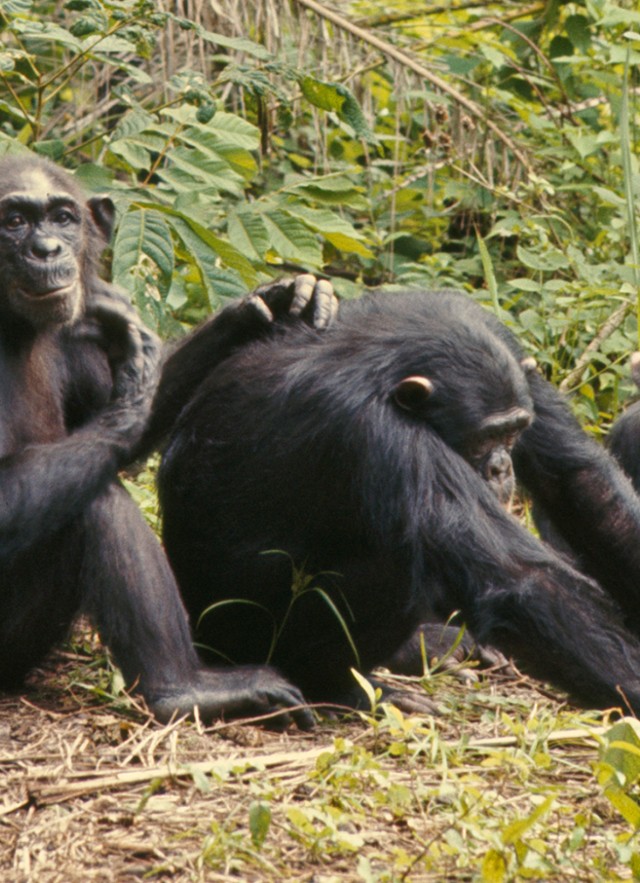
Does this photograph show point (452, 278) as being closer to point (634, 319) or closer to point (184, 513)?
point (634, 319)

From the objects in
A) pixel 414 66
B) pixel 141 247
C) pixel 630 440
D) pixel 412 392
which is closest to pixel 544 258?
pixel 630 440

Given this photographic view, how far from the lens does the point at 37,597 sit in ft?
15.5

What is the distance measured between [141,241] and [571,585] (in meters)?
2.56

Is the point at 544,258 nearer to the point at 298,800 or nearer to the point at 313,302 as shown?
the point at 313,302

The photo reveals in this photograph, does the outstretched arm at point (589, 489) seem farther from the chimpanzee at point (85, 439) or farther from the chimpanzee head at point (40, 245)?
the chimpanzee head at point (40, 245)

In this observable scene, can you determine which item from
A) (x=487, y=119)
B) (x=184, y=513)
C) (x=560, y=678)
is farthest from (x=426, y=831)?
(x=487, y=119)

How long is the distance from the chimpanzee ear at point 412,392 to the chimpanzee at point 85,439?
546 mm

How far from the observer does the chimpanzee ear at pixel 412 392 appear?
4.68 m

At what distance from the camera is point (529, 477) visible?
5.52 meters

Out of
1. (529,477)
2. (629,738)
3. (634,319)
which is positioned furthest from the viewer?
(634,319)

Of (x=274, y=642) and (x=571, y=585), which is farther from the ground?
(x=571, y=585)

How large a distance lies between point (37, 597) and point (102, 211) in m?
1.71

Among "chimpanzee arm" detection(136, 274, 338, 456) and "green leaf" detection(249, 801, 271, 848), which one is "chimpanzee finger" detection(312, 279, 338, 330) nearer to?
"chimpanzee arm" detection(136, 274, 338, 456)

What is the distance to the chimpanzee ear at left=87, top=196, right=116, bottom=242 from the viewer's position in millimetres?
5629
